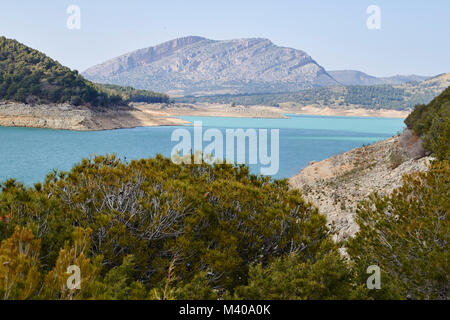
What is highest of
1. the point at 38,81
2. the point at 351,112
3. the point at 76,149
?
the point at 38,81

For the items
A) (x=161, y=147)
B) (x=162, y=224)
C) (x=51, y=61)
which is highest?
(x=51, y=61)

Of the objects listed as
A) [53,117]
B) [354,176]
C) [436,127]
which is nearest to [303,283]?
[436,127]

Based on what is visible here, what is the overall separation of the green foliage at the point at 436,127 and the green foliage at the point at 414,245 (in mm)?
7217

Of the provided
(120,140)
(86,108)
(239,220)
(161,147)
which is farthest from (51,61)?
(239,220)

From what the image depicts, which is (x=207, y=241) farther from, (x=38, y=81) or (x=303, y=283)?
(x=38, y=81)

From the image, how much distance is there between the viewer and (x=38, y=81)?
7900cm

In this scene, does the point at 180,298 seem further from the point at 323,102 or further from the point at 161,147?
the point at 323,102

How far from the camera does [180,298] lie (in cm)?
482

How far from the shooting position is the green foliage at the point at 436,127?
691 inches

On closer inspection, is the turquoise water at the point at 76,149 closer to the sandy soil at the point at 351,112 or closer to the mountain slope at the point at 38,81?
the mountain slope at the point at 38,81

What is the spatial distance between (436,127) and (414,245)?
1805cm

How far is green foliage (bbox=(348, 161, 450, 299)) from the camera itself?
6172 millimetres
